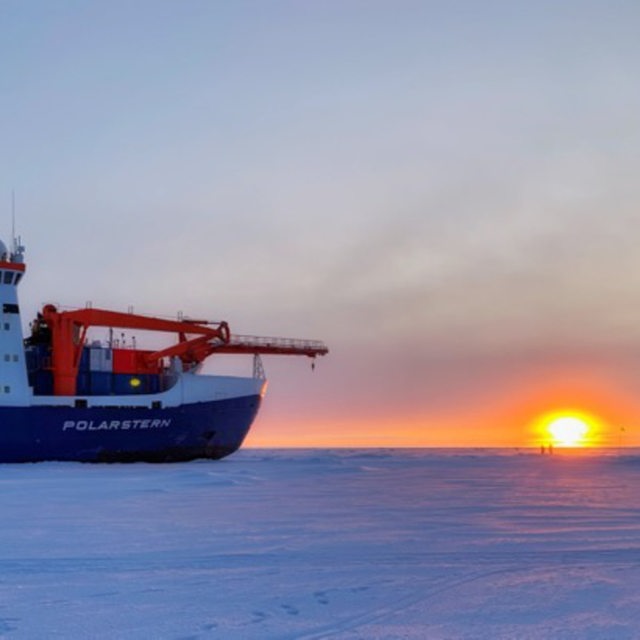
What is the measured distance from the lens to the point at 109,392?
4406cm

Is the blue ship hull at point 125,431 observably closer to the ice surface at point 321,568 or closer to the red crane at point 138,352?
the red crane at point 138,352

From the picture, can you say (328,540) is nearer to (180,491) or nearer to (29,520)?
(29,520)

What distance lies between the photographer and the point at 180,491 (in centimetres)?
2184

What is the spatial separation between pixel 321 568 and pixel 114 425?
33.4m

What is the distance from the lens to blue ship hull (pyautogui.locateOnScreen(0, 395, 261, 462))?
3797 cm

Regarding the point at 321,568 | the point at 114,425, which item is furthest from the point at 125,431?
the point at 321,568

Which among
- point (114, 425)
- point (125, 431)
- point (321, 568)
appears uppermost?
point (114, 425)

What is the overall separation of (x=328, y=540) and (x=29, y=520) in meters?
5.93

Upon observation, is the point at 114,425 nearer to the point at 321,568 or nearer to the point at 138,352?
the point at 138,352

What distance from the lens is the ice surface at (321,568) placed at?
270 inches


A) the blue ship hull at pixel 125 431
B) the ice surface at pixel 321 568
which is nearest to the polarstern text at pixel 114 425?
the blue ship hull at pixel 125 431

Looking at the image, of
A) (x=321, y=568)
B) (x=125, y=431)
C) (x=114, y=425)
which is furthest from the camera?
(x=125, y=431)

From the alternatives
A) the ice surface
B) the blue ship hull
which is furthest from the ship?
the ice surface

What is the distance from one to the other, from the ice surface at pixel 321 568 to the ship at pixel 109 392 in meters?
20.9
